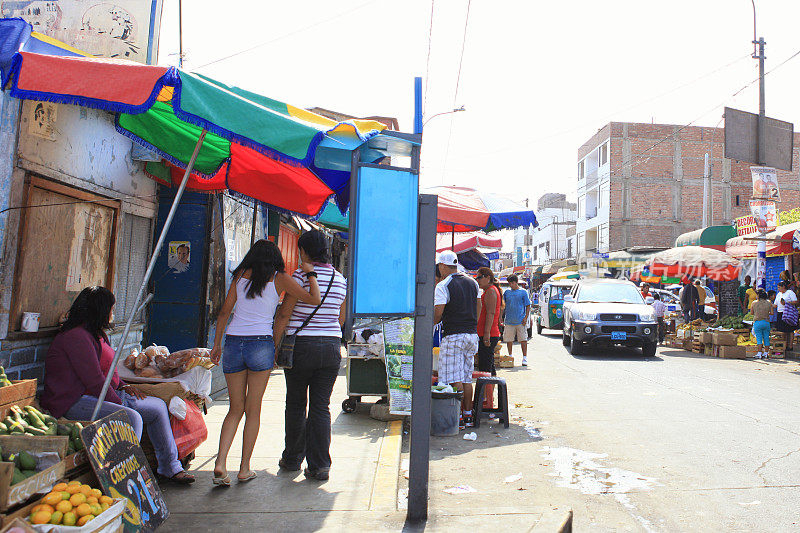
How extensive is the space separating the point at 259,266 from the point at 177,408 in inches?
50.8

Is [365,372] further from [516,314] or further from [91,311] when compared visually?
[516,314]

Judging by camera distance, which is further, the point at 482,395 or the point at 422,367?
the point at 482,395

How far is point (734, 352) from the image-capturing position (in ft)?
52.3

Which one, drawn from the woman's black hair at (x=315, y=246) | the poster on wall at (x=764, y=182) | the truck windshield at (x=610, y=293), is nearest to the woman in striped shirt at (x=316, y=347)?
the woman's black hair at (x=315, y=246)

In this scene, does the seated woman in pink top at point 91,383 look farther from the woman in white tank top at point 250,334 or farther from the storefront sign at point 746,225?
the storefront sign at point 746,225

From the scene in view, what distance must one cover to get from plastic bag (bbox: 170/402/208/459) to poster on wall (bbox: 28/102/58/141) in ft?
7.80

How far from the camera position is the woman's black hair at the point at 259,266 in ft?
15.3

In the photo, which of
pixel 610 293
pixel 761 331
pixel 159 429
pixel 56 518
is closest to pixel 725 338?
pixel 761 331

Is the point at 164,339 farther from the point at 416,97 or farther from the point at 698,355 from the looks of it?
the point at 698,355

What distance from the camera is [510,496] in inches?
196

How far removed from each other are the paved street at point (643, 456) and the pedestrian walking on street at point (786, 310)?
5717mm

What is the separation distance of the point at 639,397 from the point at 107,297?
7755mm

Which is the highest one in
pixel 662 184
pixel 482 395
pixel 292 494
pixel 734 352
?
pixel 662 184

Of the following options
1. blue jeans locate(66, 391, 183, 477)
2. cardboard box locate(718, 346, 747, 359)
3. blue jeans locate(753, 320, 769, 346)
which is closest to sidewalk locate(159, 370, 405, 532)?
blue jeans locate(66, 391, 183, 477)
